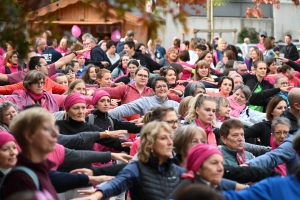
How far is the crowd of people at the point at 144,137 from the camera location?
600 cm

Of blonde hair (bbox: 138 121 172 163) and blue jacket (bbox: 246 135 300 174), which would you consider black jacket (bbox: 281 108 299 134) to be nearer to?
blue jacket (bbox: 246 135 300 174)

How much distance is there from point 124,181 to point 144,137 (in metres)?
0.53

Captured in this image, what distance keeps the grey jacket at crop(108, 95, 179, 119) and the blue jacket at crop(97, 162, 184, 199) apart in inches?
173

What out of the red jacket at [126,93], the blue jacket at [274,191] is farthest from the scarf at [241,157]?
the red jacket at [126,93]

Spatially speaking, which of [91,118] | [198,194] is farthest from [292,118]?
[198,194]

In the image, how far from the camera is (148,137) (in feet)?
24.2

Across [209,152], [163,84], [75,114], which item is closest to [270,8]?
[163,84]

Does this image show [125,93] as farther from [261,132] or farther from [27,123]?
[27,123]

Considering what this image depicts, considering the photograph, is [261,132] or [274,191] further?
[261,132]

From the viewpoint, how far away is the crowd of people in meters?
6.00

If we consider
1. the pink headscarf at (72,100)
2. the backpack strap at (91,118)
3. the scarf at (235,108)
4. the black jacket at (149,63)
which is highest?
the pink headscarf at (72,100)

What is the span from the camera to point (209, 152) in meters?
6.57

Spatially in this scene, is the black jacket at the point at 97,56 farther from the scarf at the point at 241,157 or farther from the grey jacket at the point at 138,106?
the scarf at the point at 241,157

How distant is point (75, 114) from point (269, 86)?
20.9 feet
